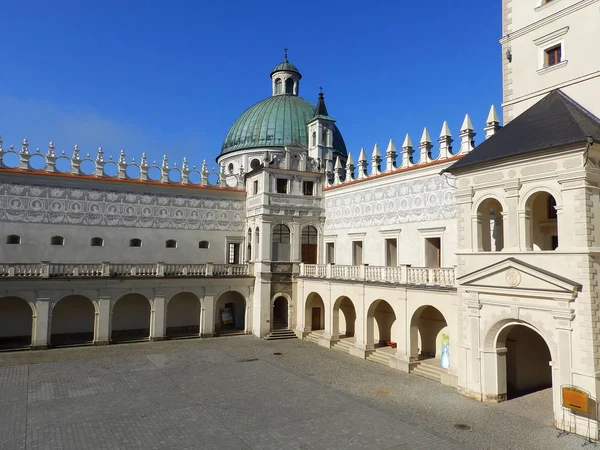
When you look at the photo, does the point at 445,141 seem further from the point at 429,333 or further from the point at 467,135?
the point at 429,333

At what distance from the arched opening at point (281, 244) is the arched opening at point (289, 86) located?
1689cm

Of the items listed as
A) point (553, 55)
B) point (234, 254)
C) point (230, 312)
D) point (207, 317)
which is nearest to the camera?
point (553, 55)

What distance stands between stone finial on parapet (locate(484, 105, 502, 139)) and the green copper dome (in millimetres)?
18503

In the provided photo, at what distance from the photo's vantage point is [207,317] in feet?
99.3

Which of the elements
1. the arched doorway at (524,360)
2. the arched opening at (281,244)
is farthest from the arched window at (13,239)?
→ the arched doorway at (524,360)

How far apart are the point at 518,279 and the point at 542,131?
207 inches

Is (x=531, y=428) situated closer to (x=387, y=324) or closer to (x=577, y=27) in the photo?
(x=387, y=324)

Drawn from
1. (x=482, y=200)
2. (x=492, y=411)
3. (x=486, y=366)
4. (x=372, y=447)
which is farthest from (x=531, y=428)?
(x=482, y=200)

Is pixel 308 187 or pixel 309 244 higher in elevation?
pixel 308 187

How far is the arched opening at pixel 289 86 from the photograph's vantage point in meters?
42.9

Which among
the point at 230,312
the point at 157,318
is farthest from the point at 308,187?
the point at 157,318

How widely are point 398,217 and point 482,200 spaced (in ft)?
28.3

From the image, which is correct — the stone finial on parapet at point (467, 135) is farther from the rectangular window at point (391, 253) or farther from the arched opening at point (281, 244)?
the arched opening at point (281, 244)

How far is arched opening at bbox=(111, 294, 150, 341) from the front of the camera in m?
30.0
